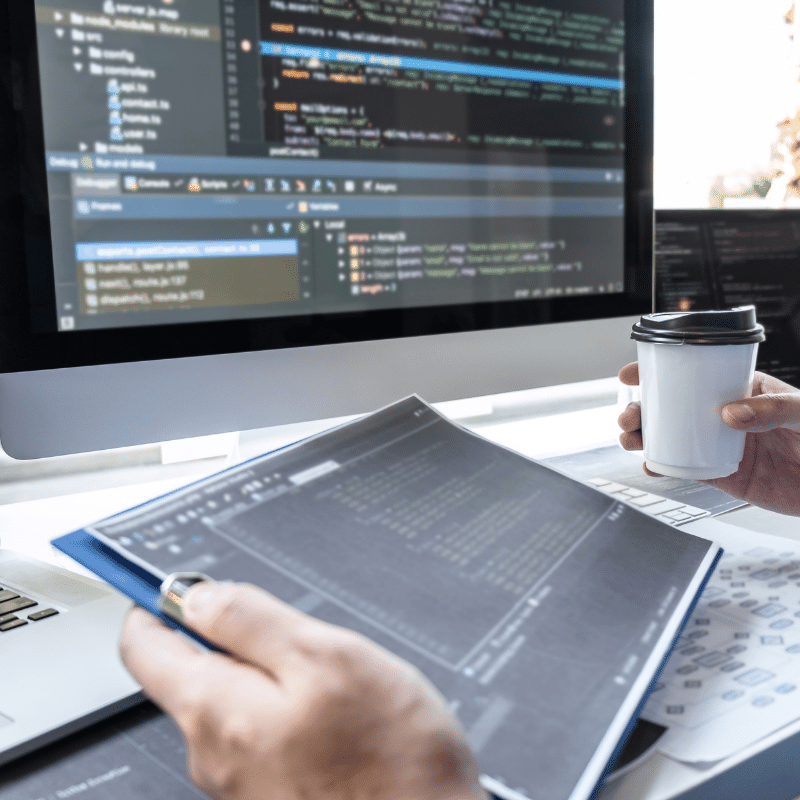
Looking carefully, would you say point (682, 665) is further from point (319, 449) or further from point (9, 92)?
point (9, 92)

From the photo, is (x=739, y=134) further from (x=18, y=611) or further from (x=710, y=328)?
(x=18, y=611)

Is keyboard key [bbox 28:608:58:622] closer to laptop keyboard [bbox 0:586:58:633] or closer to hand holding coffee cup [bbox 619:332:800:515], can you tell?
laptop keyboard [bbox 0:586:58:633]

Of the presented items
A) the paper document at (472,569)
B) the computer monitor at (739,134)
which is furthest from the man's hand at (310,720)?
the computer monitor at (739,134)

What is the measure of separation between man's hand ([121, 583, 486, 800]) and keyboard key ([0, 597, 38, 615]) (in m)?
0.19

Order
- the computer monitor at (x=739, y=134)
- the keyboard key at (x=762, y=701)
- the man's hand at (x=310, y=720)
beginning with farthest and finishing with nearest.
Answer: the computer monitor at (x=739, y=134) → the keyboard key at (x=762, y=701) → the man's hand at (x=310, y=720)

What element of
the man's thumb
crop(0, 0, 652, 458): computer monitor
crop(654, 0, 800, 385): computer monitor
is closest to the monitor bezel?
crop(0, 0, 652, 458): computer monitor

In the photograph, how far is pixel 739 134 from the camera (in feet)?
4.40

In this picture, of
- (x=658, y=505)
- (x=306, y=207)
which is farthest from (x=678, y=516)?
(x=306, y=207)

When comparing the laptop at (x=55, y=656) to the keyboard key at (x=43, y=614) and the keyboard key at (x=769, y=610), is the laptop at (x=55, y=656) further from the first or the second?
the keyboard key at (x=769, y=610)

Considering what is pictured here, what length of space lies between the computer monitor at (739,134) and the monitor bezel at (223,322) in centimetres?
36

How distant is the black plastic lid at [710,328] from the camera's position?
0.49m

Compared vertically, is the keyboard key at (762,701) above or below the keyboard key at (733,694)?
above

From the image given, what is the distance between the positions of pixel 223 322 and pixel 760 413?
39 centimetres

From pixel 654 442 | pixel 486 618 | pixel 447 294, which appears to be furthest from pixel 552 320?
pixel 486 618
